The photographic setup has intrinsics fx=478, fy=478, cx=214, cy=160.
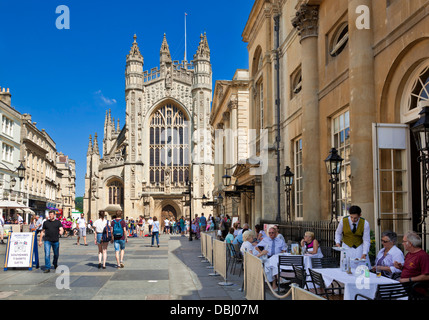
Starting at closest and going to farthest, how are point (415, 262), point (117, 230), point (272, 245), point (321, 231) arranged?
point (415, 262), point (272, 245), point (321, 231), point (117, 230)

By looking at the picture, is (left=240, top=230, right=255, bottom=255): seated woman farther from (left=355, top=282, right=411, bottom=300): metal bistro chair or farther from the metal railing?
(left=355, top=282, right=411, bottom=300): metal bistro chair

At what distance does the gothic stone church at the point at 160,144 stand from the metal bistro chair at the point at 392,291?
170ft

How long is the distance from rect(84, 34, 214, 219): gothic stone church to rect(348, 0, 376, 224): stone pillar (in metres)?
46.8

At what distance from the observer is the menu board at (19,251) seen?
43.6ft

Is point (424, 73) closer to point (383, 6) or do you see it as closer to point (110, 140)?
point (383, 6)

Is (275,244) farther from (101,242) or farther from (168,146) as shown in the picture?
(168,146)

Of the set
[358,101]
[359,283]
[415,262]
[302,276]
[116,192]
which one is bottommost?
[302,276]

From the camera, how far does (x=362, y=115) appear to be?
35.0 feet

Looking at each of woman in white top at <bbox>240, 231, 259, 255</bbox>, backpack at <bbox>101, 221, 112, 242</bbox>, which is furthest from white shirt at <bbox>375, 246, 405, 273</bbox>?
backpack at <bbox>101, 221, 112, 242</bbox>

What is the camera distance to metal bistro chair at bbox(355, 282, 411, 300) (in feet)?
17.7

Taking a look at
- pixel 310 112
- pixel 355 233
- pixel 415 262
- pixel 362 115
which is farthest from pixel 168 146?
pixel 415 262

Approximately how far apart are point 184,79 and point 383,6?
5226 cm

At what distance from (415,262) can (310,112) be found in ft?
28.5
